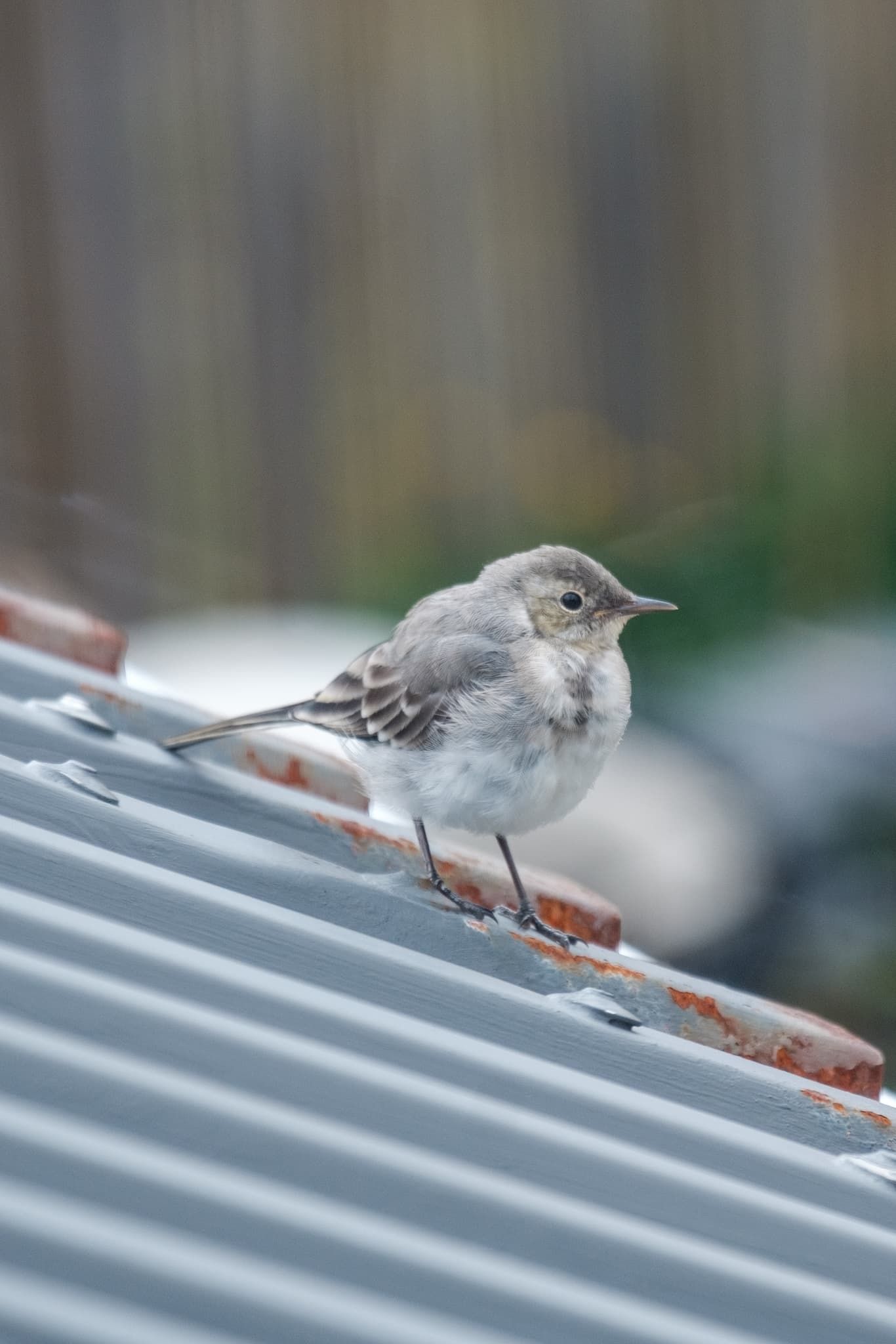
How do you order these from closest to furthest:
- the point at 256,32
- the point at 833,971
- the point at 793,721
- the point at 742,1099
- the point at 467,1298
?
the point at 467,1298, the point at 742,1099, the point at 833,971, the point at 793,721, the point at 256,32

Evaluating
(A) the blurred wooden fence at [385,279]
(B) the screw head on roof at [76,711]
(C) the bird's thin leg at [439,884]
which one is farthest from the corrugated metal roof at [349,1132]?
(A) the blurred wooden fence at [385,279]

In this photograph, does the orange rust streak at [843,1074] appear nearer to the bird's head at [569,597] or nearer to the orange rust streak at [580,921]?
the orange rust streak at [580,921]

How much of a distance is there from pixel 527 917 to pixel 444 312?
592 centimetres

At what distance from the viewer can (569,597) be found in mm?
3141

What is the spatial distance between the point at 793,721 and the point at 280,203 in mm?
3872

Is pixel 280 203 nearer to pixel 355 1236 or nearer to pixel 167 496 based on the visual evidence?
pixel 167 496

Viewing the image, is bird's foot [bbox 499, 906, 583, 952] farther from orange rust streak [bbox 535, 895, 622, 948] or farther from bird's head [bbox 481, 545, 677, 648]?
bird's head [bbox 481, 545, 677, 648]

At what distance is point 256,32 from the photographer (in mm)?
7969

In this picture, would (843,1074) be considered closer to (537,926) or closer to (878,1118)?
(878,1118)

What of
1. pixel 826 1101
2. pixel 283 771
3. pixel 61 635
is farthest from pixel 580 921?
pixel 61 635

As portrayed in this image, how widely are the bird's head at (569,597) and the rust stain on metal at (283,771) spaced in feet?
1.87

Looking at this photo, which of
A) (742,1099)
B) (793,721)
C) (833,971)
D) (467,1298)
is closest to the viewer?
(467,1298)

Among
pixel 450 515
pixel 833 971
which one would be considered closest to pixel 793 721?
pixel 833 971

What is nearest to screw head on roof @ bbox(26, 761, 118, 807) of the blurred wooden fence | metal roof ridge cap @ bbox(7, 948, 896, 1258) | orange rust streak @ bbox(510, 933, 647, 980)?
metal roof ridge cap @ bbox(7, 948, 896, 1258)
